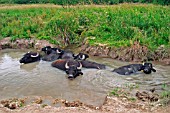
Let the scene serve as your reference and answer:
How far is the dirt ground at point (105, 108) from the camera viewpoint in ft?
21.7

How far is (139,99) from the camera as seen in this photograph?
7.38 meters

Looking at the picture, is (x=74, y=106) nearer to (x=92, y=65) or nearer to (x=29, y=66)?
(x=92, y=65)

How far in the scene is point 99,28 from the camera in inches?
565

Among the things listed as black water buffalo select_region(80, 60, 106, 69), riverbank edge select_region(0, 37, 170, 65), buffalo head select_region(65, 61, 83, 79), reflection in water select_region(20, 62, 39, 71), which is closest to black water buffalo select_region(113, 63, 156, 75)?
black water buffalo select_region(80, 60, 106, 69)

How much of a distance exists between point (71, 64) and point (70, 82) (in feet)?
3.96

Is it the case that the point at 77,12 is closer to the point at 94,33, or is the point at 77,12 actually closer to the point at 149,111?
the point at 94,33

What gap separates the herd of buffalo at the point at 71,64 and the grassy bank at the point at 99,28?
1679 mm

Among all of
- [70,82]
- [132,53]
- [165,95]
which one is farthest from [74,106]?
[132,53]

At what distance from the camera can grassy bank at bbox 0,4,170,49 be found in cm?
1236

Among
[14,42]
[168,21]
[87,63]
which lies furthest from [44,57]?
[168,21]

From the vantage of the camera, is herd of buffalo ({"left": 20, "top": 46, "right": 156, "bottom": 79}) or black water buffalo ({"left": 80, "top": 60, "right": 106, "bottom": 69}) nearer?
herd of buffalo ({"left": 20, "top": 46, "right": 156, "bottom": 79})

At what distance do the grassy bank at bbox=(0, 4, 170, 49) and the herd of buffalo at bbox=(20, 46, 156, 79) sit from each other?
5.51 feet

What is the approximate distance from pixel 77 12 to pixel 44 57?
16.6 ft

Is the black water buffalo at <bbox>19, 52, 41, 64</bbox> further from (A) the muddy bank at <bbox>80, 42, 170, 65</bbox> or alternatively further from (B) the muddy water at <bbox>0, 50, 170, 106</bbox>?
(A) the muddy bank at <bbox>80, 42, 170, 65</bbox>
